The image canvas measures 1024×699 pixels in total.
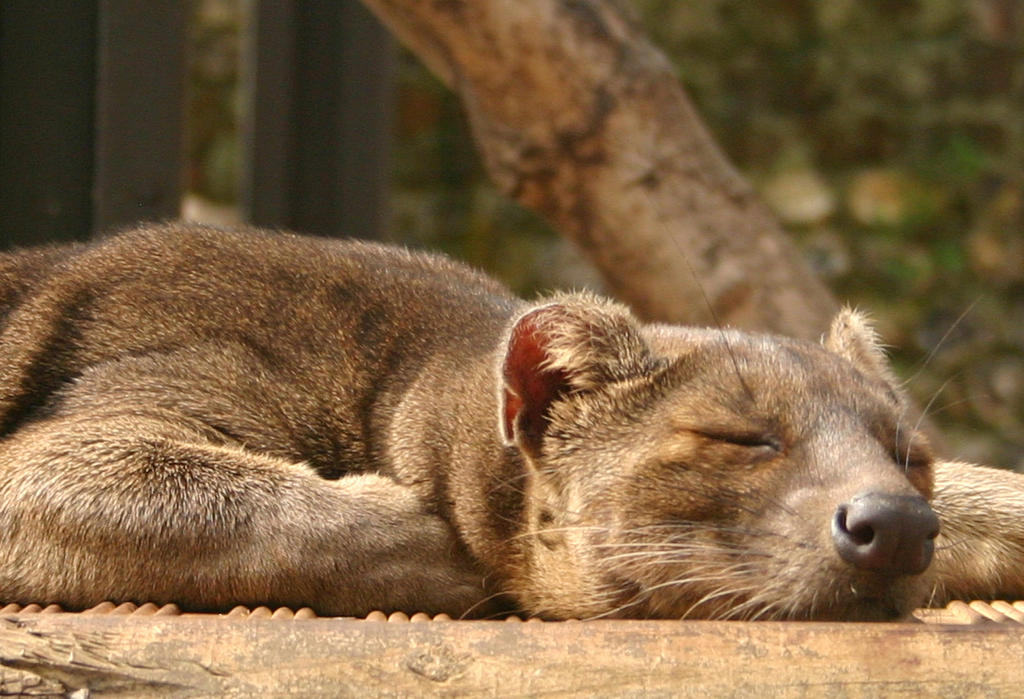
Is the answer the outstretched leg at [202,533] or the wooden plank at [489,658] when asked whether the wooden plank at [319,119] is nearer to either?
the outstretched leg at [202,533]

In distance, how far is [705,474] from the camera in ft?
9.71

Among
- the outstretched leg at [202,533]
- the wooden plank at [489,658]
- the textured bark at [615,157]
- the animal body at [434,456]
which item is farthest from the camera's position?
the textured bark at [615,157]

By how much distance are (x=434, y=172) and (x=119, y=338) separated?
7117mm

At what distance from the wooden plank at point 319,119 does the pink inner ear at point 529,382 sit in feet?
11.6

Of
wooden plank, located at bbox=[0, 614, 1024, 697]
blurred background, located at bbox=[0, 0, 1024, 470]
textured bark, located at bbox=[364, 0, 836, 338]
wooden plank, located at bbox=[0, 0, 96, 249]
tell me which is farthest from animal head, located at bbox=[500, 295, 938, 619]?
blurred background, located at bbox=[0, 0, 1024, 470]

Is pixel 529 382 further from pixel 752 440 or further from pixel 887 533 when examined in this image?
pixel 887 533

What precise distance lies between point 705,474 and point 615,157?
257 cm

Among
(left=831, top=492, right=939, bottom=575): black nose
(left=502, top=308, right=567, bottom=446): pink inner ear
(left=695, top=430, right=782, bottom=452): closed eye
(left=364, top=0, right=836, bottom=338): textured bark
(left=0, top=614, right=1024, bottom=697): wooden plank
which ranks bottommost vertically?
(left=0, top=614, right=1024, bottom=697): wooden plank

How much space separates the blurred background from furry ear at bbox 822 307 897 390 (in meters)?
6.37

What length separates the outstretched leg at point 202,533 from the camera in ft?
10.2

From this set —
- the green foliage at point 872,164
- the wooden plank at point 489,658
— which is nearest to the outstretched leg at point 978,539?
the wooden plank at point 489,658

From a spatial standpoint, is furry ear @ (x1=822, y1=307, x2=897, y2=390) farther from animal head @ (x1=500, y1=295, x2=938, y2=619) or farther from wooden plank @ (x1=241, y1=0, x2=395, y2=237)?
wooden plank @ (x1=241, y1=0, x2=395, y2=237)

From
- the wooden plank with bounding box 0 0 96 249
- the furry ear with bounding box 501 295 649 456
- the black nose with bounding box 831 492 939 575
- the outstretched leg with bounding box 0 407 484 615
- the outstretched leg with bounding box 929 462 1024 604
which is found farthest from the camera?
the wooden plank with bounding box 0 0 96 249

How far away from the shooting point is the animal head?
9.05 ft
